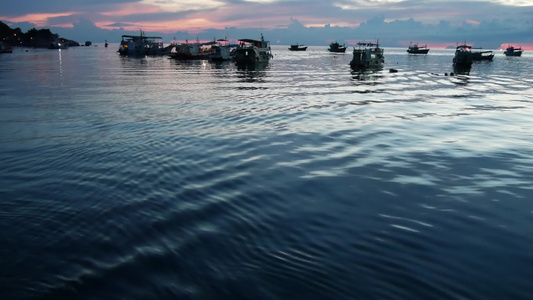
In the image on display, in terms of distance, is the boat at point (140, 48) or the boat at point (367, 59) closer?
the boat at point (367, 59)

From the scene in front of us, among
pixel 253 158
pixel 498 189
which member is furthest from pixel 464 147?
pixel 253 158

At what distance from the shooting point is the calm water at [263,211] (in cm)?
569

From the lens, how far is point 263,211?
8.41 meters

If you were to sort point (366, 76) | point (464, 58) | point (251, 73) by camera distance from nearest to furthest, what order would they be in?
point (366, 76)
point (251, 73)
point (464, 58)

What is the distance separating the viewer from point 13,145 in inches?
548

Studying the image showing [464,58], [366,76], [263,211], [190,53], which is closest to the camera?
[263,211]

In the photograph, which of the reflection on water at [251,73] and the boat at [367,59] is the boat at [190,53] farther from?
the boat at [367,59]

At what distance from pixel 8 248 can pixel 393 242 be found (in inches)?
301

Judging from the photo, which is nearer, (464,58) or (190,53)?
(464,58)

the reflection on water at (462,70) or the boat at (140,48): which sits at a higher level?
the boat at (140,48)

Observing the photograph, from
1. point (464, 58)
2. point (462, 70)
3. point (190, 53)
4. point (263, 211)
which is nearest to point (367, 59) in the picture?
point (462, 70)

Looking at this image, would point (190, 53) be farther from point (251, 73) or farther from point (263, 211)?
point (263, 211)

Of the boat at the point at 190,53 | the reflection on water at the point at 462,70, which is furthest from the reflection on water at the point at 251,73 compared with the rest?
the reflection on water at the point at 462,70

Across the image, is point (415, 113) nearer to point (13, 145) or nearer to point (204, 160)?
point (204, 160)
